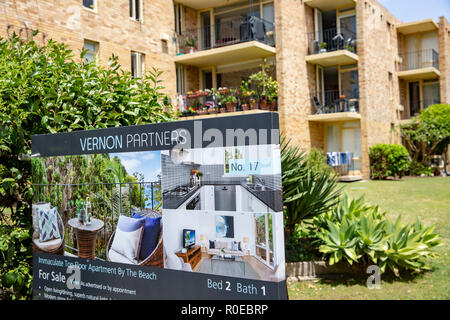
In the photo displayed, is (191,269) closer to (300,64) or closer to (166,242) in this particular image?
(166,242)

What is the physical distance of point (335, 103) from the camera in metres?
22.2

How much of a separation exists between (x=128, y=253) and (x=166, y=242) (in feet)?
1.56

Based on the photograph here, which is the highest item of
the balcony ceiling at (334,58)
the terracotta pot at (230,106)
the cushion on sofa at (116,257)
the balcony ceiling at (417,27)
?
the balcony ceiling at (417,27)

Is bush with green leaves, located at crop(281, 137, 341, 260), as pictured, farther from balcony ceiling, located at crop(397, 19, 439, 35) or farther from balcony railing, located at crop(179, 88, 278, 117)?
balcony ceiling, located at crop(397, 19, 439, 35)

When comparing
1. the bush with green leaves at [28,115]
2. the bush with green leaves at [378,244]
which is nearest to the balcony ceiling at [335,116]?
the bush with green leaves at [378,244]

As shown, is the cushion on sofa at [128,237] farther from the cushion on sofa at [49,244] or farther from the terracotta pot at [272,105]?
the terracotta pot at [272,105]

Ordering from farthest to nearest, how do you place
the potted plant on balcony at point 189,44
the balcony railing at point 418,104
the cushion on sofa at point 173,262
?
the balcony railing at point 418,104 → the potted plant on balcony at point 189,44 → the cushion on sofa at point 173,262

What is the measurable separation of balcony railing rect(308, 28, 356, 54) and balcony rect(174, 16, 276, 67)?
7.91ft

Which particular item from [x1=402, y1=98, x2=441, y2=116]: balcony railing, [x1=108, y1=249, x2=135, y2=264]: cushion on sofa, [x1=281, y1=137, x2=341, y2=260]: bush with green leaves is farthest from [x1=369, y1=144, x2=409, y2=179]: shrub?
[x1=108, y1=249, x2=135, y2=264]: cushion on sofa

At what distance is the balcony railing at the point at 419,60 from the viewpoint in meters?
28.2

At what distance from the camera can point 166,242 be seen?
11.9ft

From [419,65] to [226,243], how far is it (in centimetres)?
2942

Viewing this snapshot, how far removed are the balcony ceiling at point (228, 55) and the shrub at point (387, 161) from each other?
6.99 metres
